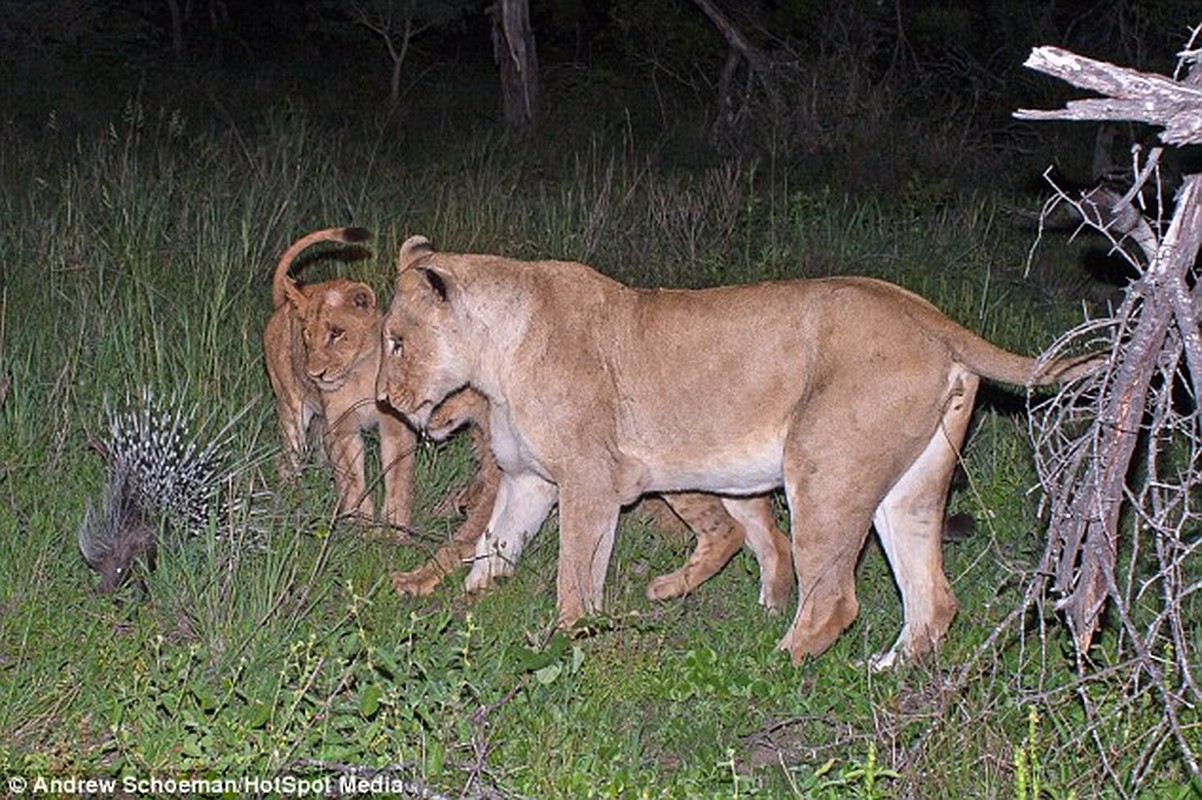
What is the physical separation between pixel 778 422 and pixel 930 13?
365 inches

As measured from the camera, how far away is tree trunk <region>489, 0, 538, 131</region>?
1517 centimetres

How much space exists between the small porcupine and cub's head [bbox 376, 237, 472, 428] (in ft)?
2.22

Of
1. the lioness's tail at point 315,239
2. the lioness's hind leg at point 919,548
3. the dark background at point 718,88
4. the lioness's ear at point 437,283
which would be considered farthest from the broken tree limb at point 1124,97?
the dark background at point 718,88

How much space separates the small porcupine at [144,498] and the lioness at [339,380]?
2.60 ft

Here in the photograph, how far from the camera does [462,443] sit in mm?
7836

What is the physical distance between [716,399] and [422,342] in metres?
1.07

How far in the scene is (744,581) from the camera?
7.26 m

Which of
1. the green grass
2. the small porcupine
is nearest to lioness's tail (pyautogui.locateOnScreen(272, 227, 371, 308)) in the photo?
the green grass

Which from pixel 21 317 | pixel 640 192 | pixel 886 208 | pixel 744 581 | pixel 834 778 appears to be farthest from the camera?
pixel 886 208

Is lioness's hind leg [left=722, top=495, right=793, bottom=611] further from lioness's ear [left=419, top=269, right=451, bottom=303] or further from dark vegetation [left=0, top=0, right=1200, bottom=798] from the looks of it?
lioness's ear [left=419, top=269, right=451, bottom=303]

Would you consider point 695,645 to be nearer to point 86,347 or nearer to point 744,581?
point 744,581

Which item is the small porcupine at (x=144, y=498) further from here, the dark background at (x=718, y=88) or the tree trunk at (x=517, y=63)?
the tree trunk at (x=517, y=63)

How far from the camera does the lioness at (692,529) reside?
7.00 metres

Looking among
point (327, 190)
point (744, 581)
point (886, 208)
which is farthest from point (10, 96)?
point (744, 581)
